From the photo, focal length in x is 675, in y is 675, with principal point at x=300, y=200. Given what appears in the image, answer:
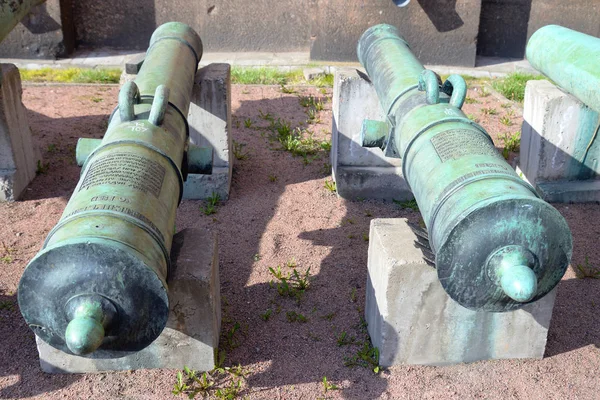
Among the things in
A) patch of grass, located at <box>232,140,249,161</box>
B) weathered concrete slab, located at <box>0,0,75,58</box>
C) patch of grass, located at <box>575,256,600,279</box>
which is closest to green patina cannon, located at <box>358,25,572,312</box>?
patch of grass, located at <box>575,256,600,279</box>

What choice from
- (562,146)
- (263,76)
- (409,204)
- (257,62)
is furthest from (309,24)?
(562,146)

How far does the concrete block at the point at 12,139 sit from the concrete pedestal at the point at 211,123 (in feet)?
2.89

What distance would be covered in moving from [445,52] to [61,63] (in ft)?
17.1

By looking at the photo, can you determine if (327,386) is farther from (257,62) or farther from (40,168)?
(257,62)

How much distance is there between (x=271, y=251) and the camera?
15.9 feet

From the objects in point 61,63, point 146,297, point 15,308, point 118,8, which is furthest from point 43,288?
point 118,8

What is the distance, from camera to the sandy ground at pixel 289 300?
354cm

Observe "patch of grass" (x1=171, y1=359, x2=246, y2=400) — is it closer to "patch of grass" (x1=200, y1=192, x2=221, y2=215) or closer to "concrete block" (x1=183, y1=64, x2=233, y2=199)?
"patch of grass" (x1=200, y1=192, x2=221, y2=215)

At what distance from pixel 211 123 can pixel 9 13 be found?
5.59 ft

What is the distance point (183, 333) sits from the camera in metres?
3.54

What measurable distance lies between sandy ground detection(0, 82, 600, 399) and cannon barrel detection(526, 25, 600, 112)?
41.0 inches

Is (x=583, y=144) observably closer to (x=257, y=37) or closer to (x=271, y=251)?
(x=271, y=251)

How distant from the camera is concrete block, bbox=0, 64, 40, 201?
17.5ft

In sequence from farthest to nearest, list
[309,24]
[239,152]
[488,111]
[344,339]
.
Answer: [309,24] → [488,111] → [239,152] → [344,339]
